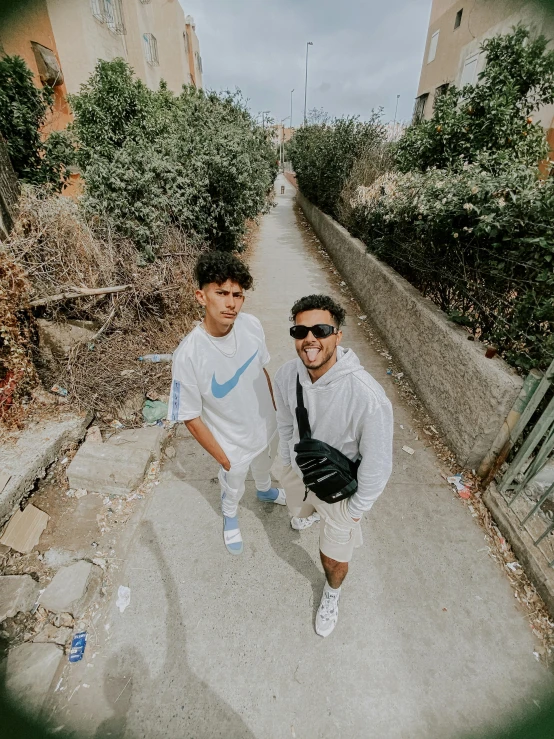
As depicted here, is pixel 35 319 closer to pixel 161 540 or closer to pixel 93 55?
pixel 161 540

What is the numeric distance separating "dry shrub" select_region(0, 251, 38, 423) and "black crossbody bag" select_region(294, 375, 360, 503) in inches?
125

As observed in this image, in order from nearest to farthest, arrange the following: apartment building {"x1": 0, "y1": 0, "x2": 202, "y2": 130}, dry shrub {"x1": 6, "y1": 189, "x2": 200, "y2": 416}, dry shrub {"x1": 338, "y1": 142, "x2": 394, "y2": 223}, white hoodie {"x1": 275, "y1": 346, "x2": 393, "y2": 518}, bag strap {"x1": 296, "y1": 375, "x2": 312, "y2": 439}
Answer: white hoodie {"x1": 275, "y1": 346, "x2": 393, "y2": 518} < bag strap {"x1": 296, "y1": 375, "x2": 312, "y2": 439} < dry shrub {"x1": 6, "y1": 189, "x2": 200, "y2": 416} < apartment building {"x1": 0, "y1": 0, "x2": 202, "y2": 130} < dry shrub {"x1": 338, "y1": 142, "x2": 394, "y2": 223}

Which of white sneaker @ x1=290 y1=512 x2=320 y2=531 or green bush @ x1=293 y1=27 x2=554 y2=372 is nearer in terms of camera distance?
white sneaker @ x1=290 y1=512 x2=320 y2=531

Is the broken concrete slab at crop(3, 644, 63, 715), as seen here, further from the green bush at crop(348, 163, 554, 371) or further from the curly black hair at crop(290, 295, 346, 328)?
the green bush at crop(348, 163, 554, 371)

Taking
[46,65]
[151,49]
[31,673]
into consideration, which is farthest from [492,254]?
[151,49]

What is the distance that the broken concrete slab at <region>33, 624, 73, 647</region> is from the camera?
82.4 inches

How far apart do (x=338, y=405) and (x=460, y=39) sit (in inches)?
851

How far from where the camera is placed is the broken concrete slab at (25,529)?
8.43 ft

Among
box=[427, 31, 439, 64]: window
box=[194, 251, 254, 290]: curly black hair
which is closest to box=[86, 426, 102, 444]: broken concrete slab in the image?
box=[194, 251, 254, 290]: curly black hair

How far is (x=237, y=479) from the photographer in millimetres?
2373

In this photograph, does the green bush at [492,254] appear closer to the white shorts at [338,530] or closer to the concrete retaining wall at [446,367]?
the concrete retaining wall at [446,367]

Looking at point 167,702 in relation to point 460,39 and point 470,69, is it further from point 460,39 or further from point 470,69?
point 460,39

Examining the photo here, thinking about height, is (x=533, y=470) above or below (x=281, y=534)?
above

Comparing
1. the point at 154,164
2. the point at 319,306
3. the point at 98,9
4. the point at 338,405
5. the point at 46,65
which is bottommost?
the point at 338,405
